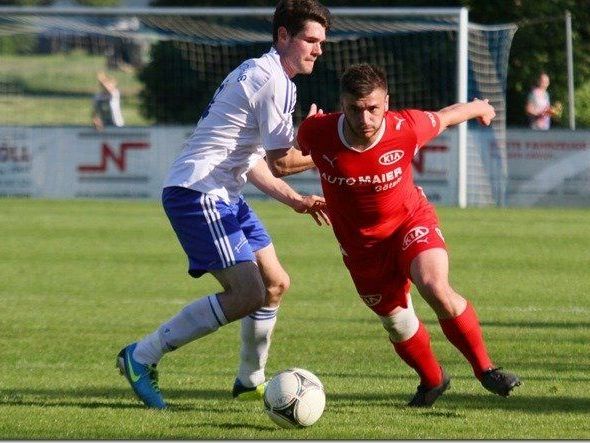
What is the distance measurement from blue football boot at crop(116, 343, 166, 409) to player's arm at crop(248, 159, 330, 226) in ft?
3.62

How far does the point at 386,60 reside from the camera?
2714cm

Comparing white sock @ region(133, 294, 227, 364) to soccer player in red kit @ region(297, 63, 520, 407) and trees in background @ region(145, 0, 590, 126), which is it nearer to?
soccer player in red kit @ region(297, 63, 520, 407)

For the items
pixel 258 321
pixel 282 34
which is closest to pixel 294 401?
pixel 258 321

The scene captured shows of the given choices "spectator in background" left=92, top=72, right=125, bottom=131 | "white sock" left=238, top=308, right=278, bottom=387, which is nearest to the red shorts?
"white sock" left=238, top=308, right=278, bottom=387

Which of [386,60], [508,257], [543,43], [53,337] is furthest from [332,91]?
[53,337]

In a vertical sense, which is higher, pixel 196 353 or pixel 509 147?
pixel 196 353

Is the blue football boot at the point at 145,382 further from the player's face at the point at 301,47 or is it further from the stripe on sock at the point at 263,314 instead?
the player's face at the point at 301,47

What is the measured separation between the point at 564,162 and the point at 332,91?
→ 707cm

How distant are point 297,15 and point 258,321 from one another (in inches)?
67.3

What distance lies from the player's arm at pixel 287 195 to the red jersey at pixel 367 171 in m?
0.09

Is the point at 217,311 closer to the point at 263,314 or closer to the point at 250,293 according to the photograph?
the point at 250,293

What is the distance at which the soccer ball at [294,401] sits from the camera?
21.4ft

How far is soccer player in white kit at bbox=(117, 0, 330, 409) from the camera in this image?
7.05 meters

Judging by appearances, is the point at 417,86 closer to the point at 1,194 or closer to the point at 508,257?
the point at 1,194
